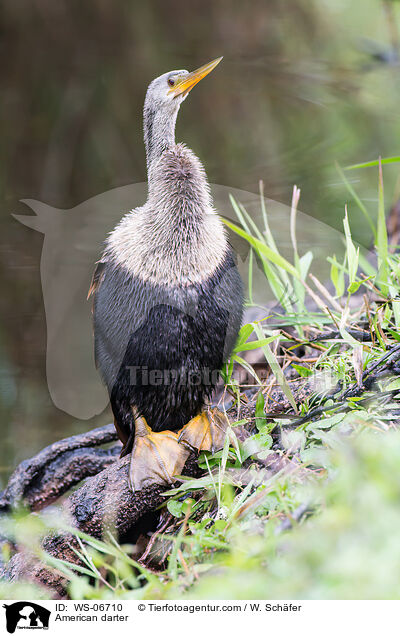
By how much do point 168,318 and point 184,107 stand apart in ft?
10.4

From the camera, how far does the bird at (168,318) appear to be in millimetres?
1806

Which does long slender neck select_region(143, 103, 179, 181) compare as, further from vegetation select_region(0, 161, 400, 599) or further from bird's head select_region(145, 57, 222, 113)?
vegetation select_region(0, 161, 400, 599)

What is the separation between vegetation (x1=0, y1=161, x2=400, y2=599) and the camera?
829 mm

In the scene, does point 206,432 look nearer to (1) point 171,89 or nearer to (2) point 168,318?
(2) point 168,318

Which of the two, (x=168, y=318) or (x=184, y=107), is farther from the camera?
(x=184, y=107)

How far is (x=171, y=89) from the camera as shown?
6.91ft

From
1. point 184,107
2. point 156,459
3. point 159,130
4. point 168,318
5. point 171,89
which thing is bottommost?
point 156,459

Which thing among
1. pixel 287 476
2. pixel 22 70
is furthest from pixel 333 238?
pixel 22 70
